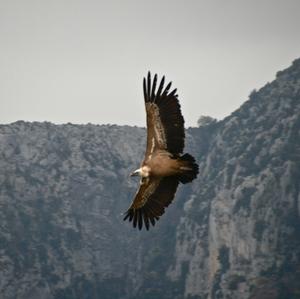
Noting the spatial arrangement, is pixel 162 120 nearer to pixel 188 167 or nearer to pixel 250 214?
pixel 188 167

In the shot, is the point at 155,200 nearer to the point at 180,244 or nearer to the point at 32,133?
the point at 180,244

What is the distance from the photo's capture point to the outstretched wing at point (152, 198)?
887 inches

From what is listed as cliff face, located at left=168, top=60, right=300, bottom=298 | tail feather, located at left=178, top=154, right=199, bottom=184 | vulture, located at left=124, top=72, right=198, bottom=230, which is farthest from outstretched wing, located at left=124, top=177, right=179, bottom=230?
cliff face, located at left=168, top=60, right=300, bottom=298

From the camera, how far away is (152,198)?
23172 mm

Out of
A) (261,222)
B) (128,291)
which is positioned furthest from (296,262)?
(128,291)

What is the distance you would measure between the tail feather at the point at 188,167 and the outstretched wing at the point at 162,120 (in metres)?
0.90

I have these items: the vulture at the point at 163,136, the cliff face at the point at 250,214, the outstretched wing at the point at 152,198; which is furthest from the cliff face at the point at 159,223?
the vulture at the point at 163,136

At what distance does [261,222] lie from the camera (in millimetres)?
114375

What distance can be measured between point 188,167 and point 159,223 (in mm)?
117277

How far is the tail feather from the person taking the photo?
20.3 meters

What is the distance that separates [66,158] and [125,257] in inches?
848

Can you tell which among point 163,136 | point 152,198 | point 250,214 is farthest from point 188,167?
point 250,214

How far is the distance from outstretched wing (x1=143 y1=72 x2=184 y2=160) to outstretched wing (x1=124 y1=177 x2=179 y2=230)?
1.16 m

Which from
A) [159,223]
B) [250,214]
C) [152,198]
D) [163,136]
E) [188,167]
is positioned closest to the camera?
[188,167]
